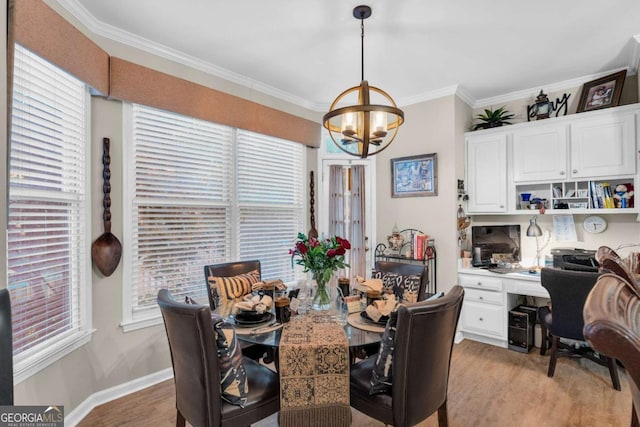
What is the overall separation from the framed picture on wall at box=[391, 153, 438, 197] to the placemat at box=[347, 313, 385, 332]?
7.22ft

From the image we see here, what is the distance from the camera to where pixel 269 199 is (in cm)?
353

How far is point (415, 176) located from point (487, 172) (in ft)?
2.55

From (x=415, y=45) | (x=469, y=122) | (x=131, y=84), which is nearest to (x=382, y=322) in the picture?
(x=415, y=45)

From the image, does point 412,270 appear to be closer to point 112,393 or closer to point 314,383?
point 314,383

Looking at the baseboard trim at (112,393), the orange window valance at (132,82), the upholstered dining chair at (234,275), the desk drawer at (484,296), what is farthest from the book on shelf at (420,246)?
the baseboard trim at (112,393)

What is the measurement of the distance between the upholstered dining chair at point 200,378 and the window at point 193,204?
1.17 m

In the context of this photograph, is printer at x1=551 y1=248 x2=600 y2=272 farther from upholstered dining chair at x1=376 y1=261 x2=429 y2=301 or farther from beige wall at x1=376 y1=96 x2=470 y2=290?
upholstered dining chair at x1=376 y1=261 x2=429 y2=301

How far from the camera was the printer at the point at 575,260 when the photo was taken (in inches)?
111

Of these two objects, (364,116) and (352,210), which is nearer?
(364,116)

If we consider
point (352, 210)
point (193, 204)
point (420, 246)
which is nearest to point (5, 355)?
point (193, 204)

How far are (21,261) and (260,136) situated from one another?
223 centimetres

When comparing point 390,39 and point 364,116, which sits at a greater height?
point 390,39

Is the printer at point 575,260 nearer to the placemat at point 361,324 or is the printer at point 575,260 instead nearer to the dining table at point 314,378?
the placemat at point 361,324

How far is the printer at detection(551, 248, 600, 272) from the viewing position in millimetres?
2824
